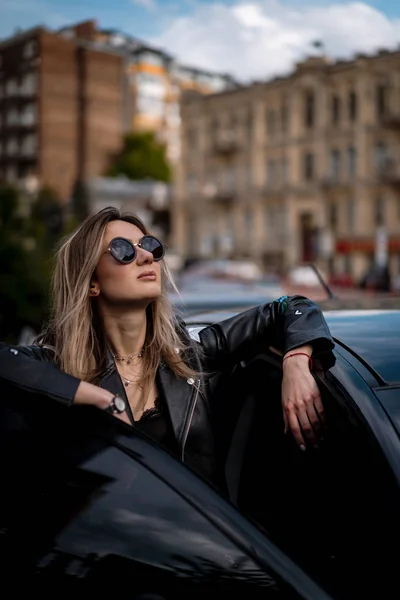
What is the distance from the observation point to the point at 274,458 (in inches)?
104

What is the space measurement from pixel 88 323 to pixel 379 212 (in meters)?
55.7

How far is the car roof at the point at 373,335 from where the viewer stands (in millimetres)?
2252

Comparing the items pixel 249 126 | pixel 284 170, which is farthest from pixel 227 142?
pixel 284 170

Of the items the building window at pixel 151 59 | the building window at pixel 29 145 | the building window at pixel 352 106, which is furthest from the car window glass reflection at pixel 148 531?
the building window at pixel 151 59

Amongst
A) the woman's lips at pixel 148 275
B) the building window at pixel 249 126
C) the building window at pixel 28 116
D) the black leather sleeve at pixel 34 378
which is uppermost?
the building window at pixel 28 116

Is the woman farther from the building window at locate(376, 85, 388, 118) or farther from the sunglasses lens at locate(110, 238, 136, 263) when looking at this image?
the building window at locate(376, 85, 388, 118)

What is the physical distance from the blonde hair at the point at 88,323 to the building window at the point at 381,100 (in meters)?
54.7

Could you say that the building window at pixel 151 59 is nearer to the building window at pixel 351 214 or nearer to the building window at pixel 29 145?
the building window at pixel 29 145

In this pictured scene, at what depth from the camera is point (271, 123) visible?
62.6m

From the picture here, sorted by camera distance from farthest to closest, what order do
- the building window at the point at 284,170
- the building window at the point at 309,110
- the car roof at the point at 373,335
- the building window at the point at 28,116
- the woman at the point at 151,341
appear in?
the building window at the point at 284,170 < the building window at the point at 28,116 < the building window at the point at 309,110 < the woman at the point at 151,341 < the car roof at the point at 373,335

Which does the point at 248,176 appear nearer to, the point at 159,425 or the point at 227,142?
the point at 227,142

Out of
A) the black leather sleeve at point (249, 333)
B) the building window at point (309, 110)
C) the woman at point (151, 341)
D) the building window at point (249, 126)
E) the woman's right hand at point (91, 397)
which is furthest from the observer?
the building window at point (249, 126)

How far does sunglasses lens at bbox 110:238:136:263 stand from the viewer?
252 centimetres

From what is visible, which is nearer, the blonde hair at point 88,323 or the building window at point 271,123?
the blonde hair at point 88,323
